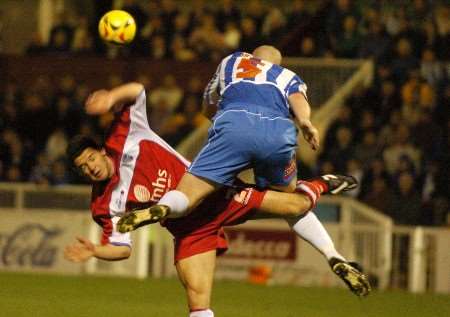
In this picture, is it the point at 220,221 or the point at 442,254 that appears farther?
the point at 442,254

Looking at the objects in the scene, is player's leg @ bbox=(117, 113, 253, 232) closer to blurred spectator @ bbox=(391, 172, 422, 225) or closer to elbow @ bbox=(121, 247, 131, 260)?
elbow @ bbox=(121, 247, 131, 260)

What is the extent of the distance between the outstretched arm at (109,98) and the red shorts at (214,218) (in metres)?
0.90

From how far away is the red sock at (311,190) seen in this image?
29.7 feet

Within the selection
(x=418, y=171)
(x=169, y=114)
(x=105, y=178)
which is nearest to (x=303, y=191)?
(x=105, y=178)

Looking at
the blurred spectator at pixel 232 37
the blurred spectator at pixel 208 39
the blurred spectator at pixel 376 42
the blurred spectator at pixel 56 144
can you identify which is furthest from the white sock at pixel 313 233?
the blurred spectator at pixel 208 39

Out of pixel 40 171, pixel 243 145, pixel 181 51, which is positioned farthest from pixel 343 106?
pixel 243 145

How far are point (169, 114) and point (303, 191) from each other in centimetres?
928

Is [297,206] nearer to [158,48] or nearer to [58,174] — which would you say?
[58,174]

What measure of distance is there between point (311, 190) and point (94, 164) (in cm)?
158

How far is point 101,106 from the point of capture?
8070 mm

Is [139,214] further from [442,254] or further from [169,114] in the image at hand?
[169,114]

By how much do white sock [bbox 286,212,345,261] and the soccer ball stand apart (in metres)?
2.46

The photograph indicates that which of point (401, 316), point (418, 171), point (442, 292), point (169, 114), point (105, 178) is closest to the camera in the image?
point (105, 178)

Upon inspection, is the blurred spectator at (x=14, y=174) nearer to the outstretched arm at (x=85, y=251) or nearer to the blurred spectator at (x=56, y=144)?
the blurred spectator at (x=56, y=144)
